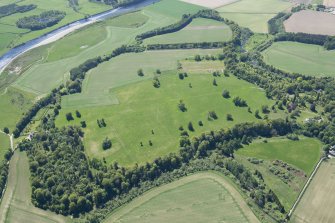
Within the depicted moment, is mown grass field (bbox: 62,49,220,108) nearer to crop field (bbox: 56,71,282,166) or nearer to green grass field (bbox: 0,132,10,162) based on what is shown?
crop field (bbox: 56,71,282,166)

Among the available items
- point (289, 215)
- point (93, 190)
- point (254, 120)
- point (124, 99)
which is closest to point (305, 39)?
point (254, 120)

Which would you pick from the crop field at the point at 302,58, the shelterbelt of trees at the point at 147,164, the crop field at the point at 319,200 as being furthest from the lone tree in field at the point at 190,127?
the crop field at the point at 302,58

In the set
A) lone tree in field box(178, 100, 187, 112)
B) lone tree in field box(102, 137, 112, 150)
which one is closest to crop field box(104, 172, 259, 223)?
lone tree in field box(102, 137, 112, 150)

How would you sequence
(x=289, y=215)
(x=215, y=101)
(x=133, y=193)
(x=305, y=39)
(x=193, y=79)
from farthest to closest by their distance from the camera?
(x=305, y=39), (x=193, y=79), (x=215, y=101), (x=133, y=193), (x=289, y=215)

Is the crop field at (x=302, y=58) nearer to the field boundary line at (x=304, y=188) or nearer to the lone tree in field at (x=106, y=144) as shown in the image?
the field boundary line at (x=304, y=188)

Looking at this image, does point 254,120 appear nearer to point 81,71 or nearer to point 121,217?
point 121,217

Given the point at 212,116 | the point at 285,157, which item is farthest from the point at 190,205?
the point at 212,116
